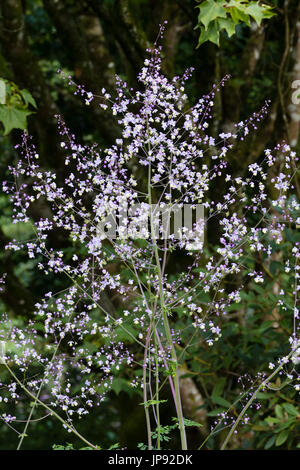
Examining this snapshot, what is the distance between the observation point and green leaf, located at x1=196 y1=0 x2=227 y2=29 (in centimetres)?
275

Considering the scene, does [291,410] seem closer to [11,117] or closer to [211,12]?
[211,12]

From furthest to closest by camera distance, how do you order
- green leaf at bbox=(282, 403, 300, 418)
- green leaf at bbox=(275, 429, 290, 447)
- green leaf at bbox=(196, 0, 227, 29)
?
green leaf at bbox=(275, 429, 290, 447) < green leaf at bbox=(282, 403, 300, 418) < green leaf at bbox=(196, 0, 227, 29)

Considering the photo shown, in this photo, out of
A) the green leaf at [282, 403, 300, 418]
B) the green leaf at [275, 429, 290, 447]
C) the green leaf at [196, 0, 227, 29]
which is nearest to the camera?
the green leaf at [196, 0, 227, 29]

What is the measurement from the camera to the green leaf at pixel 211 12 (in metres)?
2.75

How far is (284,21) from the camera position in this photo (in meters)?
4.41

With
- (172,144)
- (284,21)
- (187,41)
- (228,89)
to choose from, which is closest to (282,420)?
(172,144)

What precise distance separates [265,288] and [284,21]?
1.91 metres

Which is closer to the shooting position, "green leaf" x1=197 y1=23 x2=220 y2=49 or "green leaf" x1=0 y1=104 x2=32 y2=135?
"green leaf" x1=197 y1=23 x2=220 y2=49

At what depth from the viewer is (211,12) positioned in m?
2.76

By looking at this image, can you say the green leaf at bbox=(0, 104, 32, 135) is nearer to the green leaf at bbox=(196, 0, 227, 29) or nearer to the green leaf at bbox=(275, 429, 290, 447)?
the green leaf at bbox=(196, 0, 227, 29)

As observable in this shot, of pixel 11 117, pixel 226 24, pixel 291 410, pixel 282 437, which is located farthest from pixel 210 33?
pixel 282 437

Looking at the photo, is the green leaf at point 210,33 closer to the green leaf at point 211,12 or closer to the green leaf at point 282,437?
the green leaf at point 211,12

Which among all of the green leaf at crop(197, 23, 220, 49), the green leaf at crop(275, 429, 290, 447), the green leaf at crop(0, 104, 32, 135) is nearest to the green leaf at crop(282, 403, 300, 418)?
the green leaf at crop(275, 429, 290, 447)
